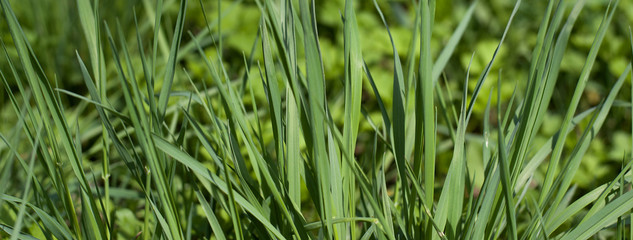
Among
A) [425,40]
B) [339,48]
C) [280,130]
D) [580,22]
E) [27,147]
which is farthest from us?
[580,22]

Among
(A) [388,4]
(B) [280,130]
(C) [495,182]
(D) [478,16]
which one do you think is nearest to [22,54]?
(B) [280,130]

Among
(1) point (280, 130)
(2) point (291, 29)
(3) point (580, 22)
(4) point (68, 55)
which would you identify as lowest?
(4) point (68, 55)

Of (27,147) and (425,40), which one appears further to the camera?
(27,147)

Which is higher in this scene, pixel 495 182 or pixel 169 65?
pixel 169 65

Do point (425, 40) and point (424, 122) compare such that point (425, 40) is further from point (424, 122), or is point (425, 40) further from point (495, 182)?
point (495, 182)

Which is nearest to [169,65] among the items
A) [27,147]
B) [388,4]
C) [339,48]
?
[27,147]

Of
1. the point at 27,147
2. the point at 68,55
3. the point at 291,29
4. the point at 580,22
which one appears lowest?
the point at 27,147

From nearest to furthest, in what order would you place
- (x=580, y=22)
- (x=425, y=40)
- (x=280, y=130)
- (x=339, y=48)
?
(x=425, y=40), (x=280, y=130), (x=339, y=48), (x=580, y=22)

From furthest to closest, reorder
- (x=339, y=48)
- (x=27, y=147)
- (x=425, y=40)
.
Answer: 1. (x=339, y=48)
2. (x=27, y=147)
3. (x=425, y=40)

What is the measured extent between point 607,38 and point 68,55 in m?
1.77

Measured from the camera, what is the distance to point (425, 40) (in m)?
0.66

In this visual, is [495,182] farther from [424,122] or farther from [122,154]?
[122,154]

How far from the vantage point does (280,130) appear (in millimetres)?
759

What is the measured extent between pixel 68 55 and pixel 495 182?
1519mm
